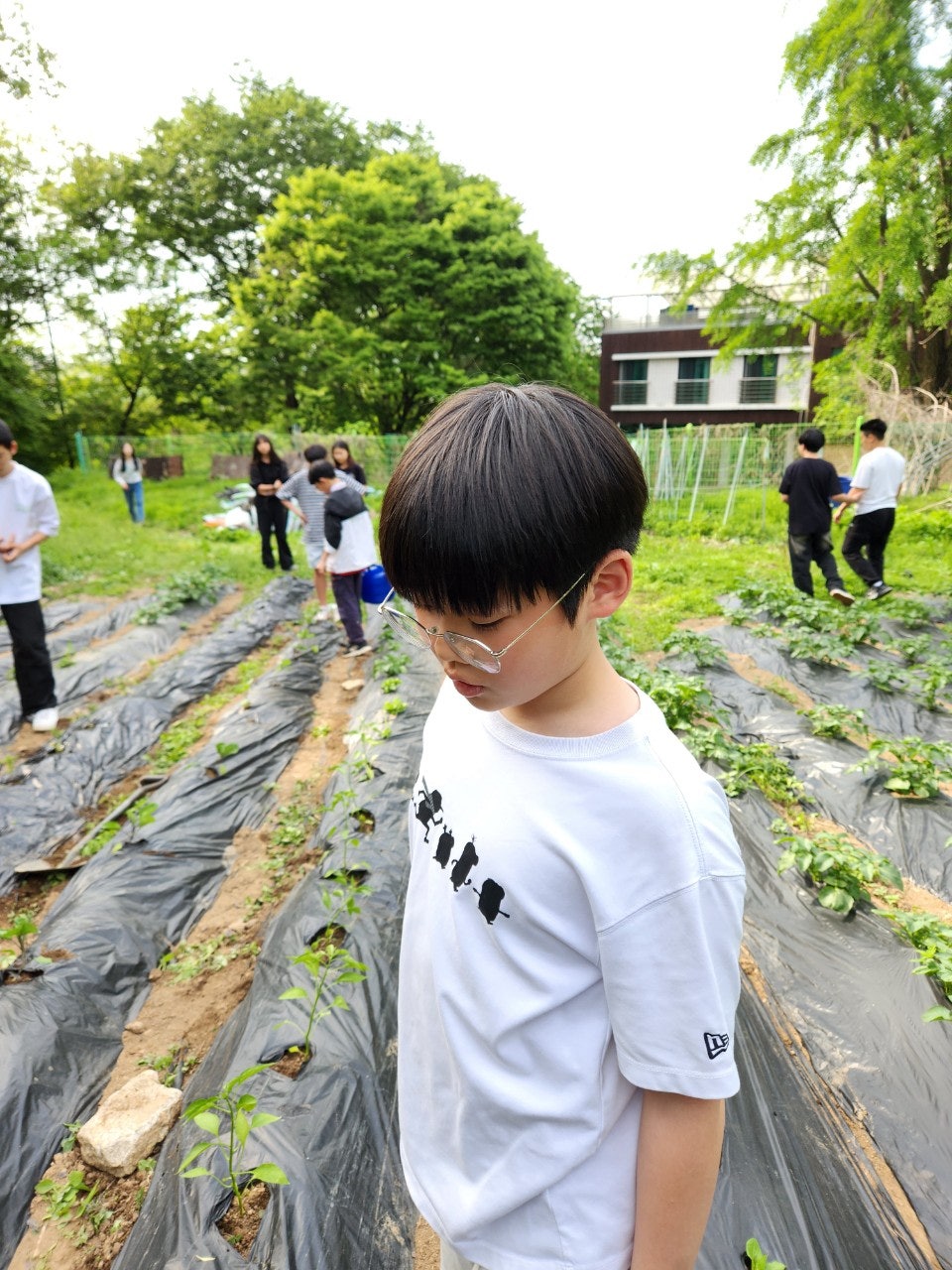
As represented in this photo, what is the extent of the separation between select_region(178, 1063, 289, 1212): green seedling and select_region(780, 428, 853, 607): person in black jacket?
6686 millimetres

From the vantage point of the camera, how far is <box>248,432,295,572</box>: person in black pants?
8.66 metres

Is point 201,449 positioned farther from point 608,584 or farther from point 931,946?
point 608,584

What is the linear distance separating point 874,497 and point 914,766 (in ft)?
14.4

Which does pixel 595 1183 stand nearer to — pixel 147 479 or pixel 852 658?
pixel 852 658

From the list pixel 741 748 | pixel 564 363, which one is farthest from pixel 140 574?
pixel 564 363

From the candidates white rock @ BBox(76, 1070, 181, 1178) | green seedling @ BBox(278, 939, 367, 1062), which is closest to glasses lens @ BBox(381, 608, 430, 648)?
green seedling @ BBox(278, 939, 367, 1062)

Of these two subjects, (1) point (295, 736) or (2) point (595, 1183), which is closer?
(2) point (595, 1183)

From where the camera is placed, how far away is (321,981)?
7.17ft

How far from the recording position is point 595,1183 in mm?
795

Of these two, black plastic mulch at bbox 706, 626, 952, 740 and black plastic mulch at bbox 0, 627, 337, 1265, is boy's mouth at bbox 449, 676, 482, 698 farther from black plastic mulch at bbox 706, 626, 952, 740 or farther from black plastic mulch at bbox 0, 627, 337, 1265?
black plastic mulch at bbox 706, 626, 952, 740

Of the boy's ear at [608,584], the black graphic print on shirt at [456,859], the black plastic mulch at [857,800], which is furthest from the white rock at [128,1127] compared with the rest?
the black plastic mulch at [857,800]

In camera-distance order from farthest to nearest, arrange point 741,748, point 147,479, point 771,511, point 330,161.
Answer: point 330,161
point 147,479
point 771,511
point 741,748

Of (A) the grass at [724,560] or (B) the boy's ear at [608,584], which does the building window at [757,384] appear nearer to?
(A) the grass at [724,560]

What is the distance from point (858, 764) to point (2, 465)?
5.10m
